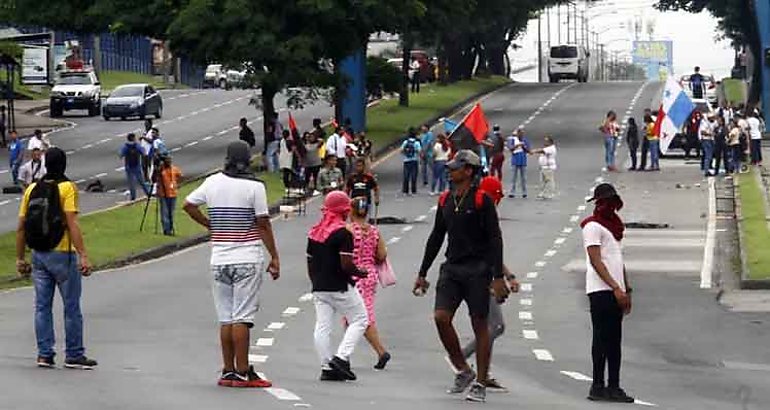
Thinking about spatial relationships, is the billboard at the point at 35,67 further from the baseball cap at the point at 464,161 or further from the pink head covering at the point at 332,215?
the baseball cap at the point at 464,161

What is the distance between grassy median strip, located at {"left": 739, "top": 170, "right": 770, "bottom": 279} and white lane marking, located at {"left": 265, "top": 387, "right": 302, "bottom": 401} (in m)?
12.4

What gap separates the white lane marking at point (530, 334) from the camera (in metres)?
19.9

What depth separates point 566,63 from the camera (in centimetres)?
10219

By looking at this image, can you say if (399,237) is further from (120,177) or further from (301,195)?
(120,177)

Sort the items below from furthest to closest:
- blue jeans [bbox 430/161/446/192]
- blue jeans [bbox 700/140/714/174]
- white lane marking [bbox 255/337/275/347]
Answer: blue jeans [bbox 700/140/714/174] → blue jeans [bbox 430/161/446/192] → white lane marking [bbox 255/337/275/347]

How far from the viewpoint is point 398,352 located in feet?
59.2

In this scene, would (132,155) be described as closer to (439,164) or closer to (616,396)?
(439,164)

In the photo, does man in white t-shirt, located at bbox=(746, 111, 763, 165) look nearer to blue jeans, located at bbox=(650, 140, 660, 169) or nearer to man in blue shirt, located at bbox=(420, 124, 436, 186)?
blue jeans, located at bbox=(650, 140, 660, 169)

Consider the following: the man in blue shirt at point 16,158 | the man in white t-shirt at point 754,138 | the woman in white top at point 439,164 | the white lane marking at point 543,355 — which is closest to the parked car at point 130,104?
the man in blue shirt at point 16,158

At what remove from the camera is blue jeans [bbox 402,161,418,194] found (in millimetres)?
44469

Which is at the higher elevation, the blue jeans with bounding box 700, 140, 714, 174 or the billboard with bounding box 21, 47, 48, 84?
the billboard with bounding box 21, 47, 48, 84

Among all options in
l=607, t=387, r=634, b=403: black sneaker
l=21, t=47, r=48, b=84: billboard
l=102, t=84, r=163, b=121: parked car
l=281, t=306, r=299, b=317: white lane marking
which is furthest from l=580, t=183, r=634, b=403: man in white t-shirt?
l=21, t=47, r=48, b=84: billboard

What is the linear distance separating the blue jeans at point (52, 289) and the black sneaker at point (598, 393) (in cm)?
412

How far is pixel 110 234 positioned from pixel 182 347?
1480cm
